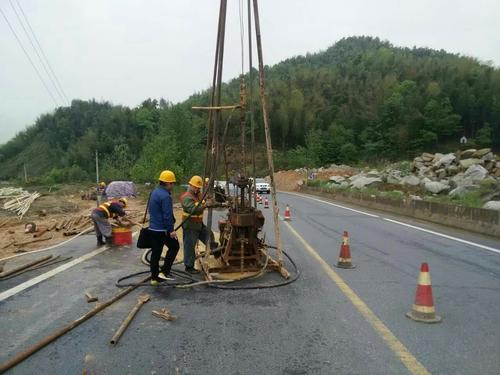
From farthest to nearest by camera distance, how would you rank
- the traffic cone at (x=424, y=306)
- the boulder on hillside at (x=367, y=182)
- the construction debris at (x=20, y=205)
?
the boulder on hillside at (x=367, y=182) < the construction debris at (x=20, y=205) < the traffic cone at (x=424, y=306)

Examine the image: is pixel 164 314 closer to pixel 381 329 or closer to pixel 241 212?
pixel 381 329

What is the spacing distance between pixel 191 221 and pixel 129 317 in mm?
2992

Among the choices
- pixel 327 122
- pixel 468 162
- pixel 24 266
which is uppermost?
pixel 327 122

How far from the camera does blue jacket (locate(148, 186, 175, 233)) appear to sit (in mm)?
7539

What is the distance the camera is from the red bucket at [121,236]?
11.8 m

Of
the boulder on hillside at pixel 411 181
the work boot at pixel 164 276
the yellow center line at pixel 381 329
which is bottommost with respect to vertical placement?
the work boot at pixel 164 276

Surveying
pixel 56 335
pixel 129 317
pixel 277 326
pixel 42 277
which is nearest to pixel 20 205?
pixel 42 277

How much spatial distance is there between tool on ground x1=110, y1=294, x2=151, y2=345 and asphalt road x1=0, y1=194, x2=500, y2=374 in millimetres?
79

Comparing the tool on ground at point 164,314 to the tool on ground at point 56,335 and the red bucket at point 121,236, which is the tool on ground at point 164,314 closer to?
the tool on ground at point 56,335

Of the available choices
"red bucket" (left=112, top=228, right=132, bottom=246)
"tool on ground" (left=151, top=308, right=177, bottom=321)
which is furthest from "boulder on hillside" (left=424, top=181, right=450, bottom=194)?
"tool on ground" (left=151, top=308, right=177, bottom=321)

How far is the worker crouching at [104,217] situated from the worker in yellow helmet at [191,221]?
3.83 m

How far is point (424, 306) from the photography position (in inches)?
222

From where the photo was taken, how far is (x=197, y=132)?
43.1 metres

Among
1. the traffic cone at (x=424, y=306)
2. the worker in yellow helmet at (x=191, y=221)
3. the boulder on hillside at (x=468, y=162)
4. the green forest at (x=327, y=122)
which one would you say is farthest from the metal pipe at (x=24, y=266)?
the boulder on hillside at (x=468, y=162)
